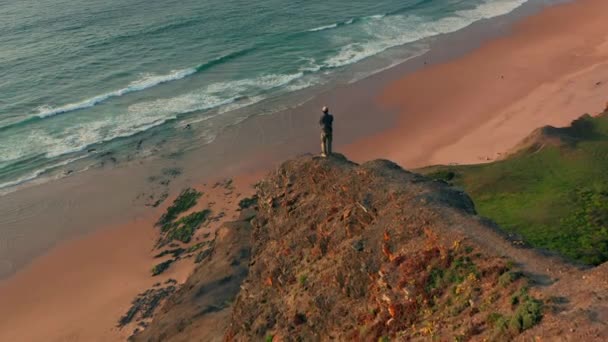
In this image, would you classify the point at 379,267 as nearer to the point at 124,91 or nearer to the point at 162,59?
the point at 124,91

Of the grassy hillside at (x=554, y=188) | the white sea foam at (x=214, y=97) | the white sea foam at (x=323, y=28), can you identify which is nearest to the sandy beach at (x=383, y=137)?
the white sea foam at (x=214, y=97)

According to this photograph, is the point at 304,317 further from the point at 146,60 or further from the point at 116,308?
the point at 146,60

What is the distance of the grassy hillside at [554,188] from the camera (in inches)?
811

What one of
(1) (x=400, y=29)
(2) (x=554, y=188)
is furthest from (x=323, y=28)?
(2) (x=554, y=188)

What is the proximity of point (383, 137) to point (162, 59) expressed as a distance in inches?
1050

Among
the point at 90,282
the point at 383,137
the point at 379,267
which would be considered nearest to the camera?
the point at 379,267

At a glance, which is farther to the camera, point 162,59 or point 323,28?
point 323,28

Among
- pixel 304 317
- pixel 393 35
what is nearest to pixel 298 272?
pixel 304 317

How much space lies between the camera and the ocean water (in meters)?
42.5

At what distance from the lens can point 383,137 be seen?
135 feet

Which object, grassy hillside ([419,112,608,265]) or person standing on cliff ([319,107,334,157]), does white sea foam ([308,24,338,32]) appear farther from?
person standing on cliff ([319,107,334,157])

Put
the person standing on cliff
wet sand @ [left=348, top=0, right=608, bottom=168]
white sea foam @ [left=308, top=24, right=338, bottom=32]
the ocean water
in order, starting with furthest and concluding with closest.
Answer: white sea foam @ [left=308, top=24, right=338, bottom=32] → the ocean water → wet sand @ [left=348, top=0, right=608, bottom=168] → the person standing on cliff

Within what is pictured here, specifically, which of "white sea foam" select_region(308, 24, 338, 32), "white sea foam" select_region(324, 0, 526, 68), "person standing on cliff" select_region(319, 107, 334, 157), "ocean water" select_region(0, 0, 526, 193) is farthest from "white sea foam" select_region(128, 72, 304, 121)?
"person standing on cliff" select_region(319, 107, 334, 157)

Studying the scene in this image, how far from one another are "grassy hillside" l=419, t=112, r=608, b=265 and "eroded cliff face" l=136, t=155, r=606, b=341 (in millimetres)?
7218
